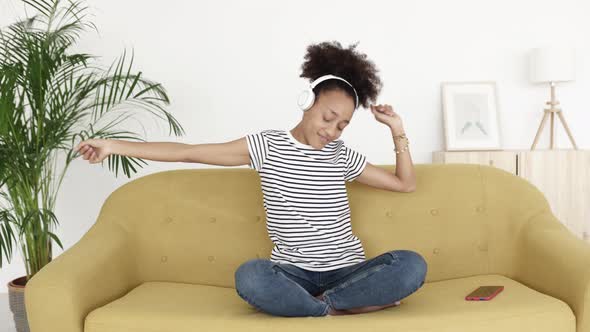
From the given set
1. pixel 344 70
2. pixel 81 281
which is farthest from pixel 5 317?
pixel 344 70

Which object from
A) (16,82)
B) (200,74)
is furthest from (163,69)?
(16,82)

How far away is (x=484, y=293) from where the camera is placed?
90.9 inches

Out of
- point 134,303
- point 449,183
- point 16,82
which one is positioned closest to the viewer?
point 134,303

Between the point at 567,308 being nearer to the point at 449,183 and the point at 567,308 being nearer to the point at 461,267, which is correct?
the point at 461,267

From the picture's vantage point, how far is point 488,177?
2770 mm

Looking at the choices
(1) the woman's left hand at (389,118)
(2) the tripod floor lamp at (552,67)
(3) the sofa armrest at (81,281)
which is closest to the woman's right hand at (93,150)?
(3) the sofa armrest at (81,281)

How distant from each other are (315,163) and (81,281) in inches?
36.2

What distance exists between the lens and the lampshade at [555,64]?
4211 millimetres

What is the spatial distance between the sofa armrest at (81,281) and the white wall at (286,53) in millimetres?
1683

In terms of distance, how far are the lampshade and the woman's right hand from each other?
117 inches

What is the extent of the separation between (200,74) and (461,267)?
88.0 inches

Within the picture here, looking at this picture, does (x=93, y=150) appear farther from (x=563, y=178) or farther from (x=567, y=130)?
(x=567, y=130)

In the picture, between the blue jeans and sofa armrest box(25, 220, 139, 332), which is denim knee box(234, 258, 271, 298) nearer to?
the blue jeans

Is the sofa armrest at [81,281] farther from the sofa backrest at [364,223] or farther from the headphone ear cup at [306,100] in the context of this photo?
→ the headphone ear cup at [306,100]
